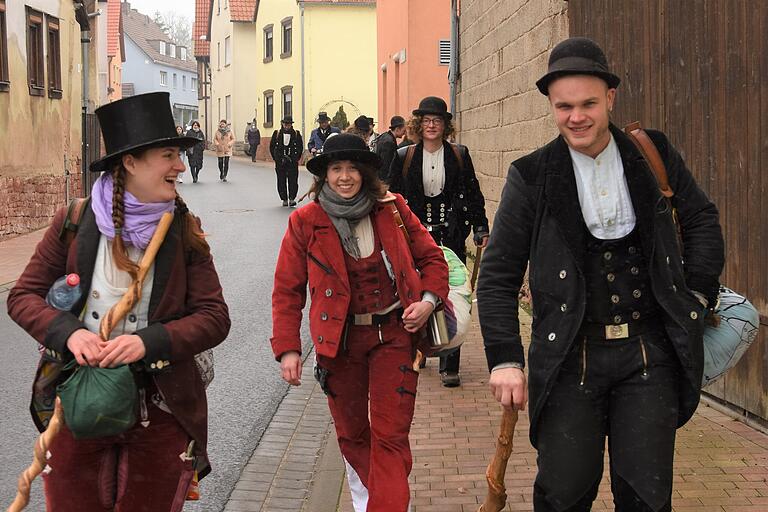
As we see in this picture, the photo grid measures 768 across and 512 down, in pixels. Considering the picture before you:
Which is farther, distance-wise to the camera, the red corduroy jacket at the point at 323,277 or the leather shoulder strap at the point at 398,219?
the leather shoulder strap at the point at 398,219

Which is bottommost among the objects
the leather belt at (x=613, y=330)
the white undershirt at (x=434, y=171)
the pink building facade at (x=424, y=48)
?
the leather belt at (x=613, y=330)

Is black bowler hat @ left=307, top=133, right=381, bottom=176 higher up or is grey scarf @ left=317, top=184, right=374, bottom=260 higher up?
black bowler hat @ left=307, top=133, right=381, bottom=176

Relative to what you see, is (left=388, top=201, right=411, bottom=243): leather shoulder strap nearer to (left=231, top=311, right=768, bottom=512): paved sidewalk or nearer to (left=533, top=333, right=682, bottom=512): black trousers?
(left=231, top=311, right=768, bottom=512): paved sidewalk

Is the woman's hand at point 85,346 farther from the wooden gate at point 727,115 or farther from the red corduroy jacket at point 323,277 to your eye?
the wooden gate at point 727,115

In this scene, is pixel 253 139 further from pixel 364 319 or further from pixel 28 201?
pixel 364 319

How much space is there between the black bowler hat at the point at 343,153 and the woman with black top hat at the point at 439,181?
2853 millimetres

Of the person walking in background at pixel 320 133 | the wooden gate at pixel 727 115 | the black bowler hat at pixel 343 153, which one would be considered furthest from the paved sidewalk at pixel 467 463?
the person walking in background at pixel 320 133

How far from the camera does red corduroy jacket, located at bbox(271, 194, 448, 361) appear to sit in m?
4.62

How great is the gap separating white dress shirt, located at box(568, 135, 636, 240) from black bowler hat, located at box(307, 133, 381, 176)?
4.43ft

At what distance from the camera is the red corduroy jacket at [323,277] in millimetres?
4617

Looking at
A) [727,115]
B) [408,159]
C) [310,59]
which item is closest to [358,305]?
[727,115]

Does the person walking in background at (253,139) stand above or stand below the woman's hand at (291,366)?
above

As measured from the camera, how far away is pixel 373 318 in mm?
4695

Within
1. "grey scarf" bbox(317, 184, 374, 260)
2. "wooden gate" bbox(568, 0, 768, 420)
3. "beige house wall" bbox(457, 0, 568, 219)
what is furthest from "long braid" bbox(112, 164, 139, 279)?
"beige house wall" bbox(457, 0, 568, 219)
